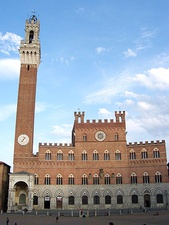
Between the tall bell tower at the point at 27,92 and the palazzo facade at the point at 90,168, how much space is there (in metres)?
0.19

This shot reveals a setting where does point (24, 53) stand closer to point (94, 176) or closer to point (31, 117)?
point (31, 117)

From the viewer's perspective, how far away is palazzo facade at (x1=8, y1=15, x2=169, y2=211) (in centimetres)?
5138

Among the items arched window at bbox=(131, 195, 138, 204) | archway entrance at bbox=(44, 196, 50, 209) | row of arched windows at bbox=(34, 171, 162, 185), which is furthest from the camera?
row of arched windows at bbox=(34, 171, 162, 185)

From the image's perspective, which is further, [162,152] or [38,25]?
[38,25]

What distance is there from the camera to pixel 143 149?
54.1m

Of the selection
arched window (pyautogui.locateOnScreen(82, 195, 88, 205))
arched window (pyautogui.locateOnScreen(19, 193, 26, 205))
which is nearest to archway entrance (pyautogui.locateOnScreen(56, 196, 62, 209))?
arched window (pyautogui.locateOnScreen(82, 195, 88, 205))

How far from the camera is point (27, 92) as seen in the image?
2263 inches

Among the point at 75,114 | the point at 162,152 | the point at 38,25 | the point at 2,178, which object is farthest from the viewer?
the point at 38,25

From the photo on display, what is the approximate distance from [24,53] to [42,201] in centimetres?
3196

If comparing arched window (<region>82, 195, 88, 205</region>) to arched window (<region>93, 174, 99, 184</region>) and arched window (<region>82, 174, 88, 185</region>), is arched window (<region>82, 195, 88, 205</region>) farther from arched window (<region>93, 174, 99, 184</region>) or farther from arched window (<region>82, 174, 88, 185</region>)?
arched window (<region>93, 174, 99, 184</region>)

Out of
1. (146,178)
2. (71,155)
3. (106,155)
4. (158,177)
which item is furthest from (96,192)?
(158,177)

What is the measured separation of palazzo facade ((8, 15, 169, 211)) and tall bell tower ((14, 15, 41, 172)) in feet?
0.63

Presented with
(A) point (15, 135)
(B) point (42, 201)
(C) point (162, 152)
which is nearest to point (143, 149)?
(C) point (162, 152)

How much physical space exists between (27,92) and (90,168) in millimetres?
20821
